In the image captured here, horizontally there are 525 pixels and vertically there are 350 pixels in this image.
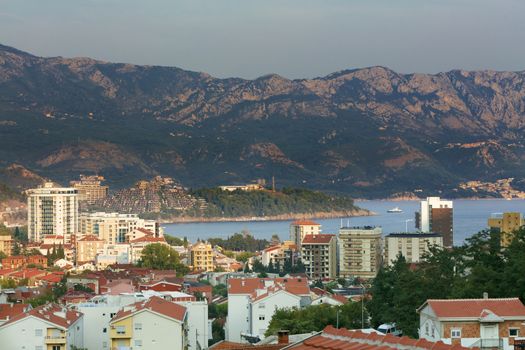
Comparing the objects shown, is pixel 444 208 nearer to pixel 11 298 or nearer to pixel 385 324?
pixel 11 298

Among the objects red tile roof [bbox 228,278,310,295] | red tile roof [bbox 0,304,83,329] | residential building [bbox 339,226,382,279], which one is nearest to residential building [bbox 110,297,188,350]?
red tile roof [bbox 0,304,83,329]

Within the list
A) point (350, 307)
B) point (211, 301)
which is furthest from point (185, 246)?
point (350, 307)

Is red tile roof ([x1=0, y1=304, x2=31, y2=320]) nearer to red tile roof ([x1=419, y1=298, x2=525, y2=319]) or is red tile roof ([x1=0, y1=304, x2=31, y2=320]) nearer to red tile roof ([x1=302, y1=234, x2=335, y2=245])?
red tile roof ([x1=419, y1=298, x2=525, y2=319])

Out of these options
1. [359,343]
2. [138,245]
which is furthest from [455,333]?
[138,245]

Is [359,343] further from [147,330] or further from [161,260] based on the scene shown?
[161,260]

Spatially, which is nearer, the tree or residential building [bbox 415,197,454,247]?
the tree
